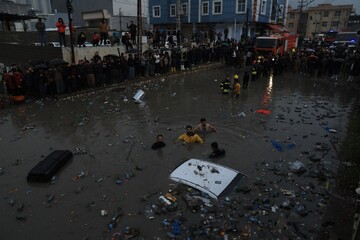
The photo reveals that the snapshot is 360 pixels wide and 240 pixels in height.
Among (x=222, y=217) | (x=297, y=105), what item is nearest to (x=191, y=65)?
(x=297, y=105)

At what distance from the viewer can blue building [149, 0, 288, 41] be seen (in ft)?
114

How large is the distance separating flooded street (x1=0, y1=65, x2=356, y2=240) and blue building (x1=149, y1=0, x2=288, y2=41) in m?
21.3

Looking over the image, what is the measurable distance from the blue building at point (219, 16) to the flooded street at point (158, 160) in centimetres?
2135

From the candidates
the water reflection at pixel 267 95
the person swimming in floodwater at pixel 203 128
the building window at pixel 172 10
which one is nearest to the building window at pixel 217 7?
the building window at pixel 172 10

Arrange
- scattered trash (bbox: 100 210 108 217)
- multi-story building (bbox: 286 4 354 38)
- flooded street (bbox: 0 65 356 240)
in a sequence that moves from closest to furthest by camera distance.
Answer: flooded street (bbox: 0 65 356 240)
scattered trash (bbox: 100 210 108 217)
multi-story building (bbox: 286 4 354 38)

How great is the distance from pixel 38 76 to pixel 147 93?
5528 millimetres

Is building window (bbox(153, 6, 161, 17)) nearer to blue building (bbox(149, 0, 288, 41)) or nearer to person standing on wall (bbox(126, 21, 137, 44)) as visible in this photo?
blue building (bbox(149, 0, 288, 41))

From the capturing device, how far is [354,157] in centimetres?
839

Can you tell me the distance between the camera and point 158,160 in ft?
28.2

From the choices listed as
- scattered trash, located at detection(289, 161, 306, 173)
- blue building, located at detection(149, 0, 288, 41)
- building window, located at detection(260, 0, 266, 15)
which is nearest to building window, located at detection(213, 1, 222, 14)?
blue building, located at detection(149, 0, 288, 41)

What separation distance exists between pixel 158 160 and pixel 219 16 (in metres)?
31.3

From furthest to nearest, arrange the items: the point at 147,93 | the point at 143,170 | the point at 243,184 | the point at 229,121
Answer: the point at 147,93 < the point at 229,121 < the point at 143,170 < the point at 243,184

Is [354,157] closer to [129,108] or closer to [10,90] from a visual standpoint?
[129,108]

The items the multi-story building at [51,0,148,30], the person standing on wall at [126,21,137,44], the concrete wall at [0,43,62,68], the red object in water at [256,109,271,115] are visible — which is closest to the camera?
the red object in water at [256,109,271,115]
